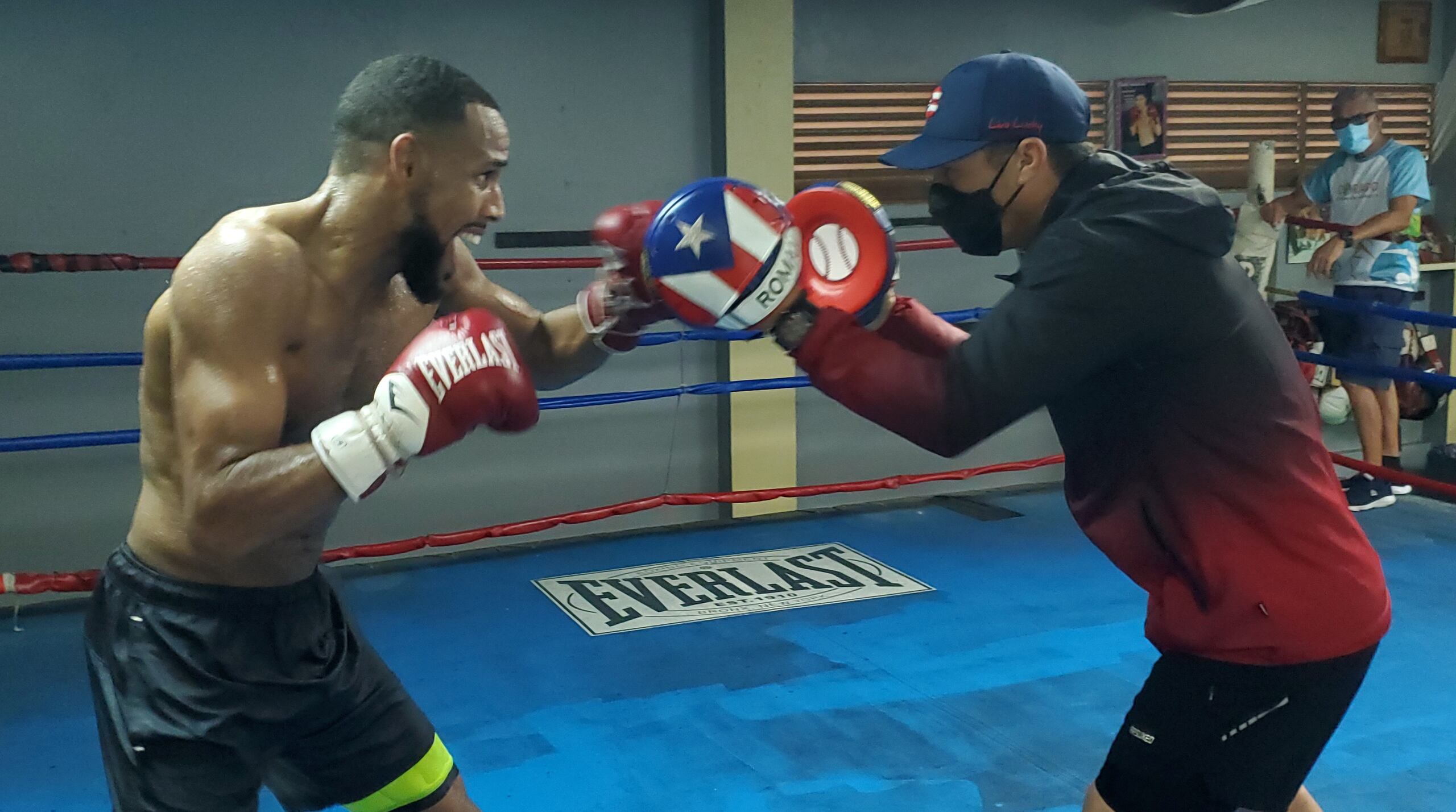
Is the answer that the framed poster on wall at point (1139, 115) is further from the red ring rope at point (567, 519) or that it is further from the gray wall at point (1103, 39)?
the red ring rope at point (567, 519)

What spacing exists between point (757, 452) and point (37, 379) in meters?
2.43

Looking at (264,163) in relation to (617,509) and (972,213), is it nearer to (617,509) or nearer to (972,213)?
(617,509)

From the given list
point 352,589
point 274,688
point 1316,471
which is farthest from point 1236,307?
point 352,589

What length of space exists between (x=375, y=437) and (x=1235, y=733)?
1.00 meters

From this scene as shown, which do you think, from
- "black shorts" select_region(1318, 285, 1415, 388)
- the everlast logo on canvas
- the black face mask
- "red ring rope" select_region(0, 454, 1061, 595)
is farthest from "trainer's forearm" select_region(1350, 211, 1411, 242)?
the black face mask

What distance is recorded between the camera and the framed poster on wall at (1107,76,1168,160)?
5.23m

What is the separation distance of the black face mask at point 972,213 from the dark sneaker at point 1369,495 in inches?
145

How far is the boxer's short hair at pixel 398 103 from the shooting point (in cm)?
153

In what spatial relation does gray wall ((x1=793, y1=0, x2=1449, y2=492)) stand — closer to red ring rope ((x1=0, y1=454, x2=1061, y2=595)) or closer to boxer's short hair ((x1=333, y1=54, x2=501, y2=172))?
red ring rope ((x1=0, y1=454, x2=1061, y2=595))

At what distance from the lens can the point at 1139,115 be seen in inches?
208

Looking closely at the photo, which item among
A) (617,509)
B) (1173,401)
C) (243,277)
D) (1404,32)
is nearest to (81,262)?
(617,509)

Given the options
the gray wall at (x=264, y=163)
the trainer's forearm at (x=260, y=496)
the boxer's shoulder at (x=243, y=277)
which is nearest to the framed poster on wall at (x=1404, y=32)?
the gray wall at (x=264, y=163)

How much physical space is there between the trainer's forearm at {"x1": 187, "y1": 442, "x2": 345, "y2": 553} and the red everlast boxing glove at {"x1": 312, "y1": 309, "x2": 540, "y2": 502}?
0.08 ft

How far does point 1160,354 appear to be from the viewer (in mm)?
1373
